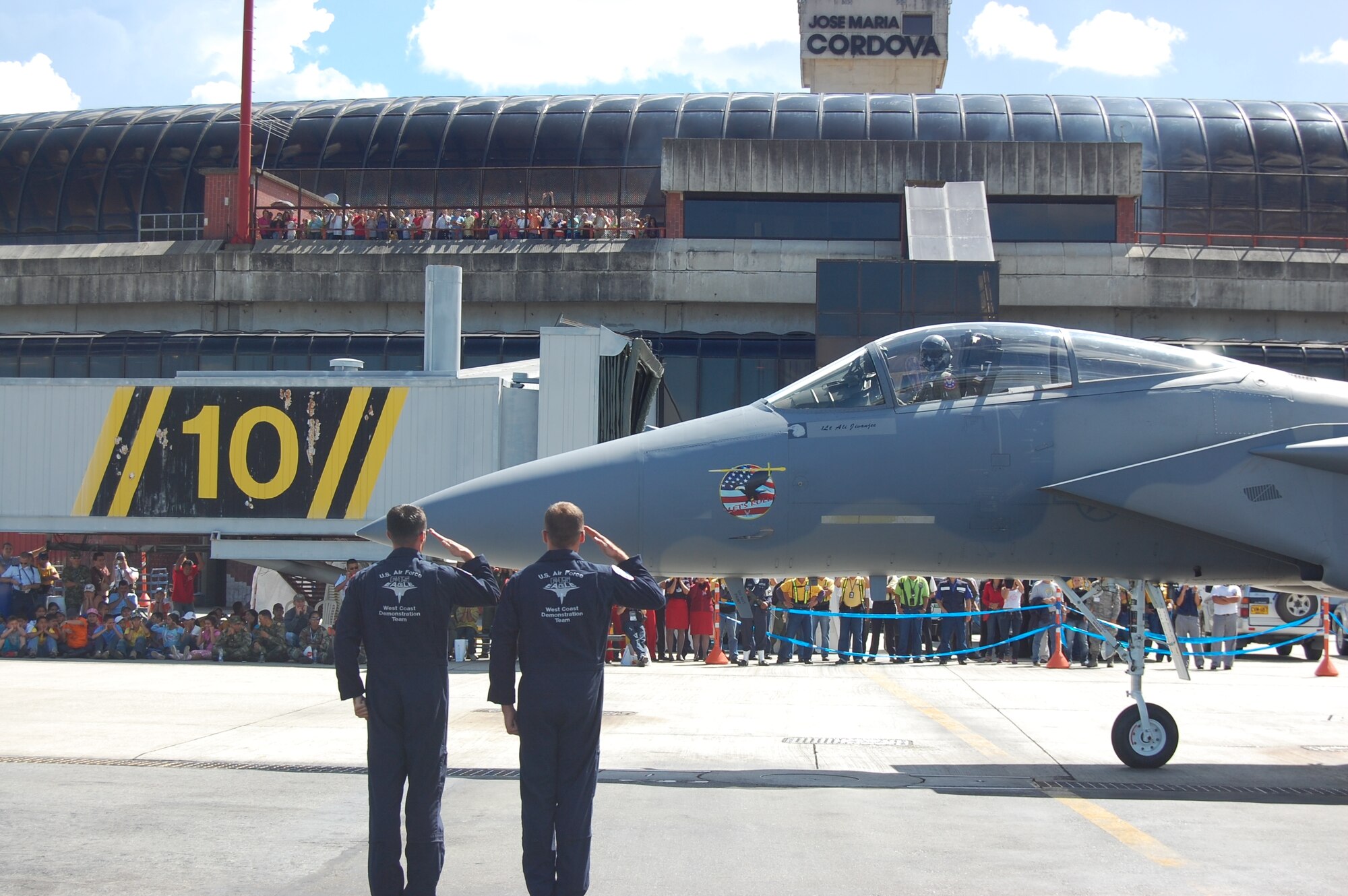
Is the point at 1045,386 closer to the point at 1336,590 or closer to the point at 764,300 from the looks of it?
the point at 1336,590

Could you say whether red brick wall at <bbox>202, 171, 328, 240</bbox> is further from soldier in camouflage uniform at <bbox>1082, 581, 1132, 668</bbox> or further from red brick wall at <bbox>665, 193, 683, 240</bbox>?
soldier in camouflage uniform at <bbox>1082, 581, 1132, 668</bbox>

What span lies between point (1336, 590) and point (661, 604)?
251 inches

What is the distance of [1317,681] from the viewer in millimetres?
18719

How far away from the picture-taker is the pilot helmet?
32.2 ft

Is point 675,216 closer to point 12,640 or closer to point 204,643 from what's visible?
point 204,643

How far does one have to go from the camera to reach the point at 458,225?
36.2 metres

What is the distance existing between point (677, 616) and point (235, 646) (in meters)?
7.39

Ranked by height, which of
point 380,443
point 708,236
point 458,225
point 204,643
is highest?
point 458,225

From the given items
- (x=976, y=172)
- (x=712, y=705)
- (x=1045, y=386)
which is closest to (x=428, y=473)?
(x=712, y=705)

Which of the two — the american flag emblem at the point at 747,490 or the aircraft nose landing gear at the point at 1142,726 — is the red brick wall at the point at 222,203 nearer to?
the american flag emblem at the point at 747,490

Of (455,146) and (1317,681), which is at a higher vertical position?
(455,146)

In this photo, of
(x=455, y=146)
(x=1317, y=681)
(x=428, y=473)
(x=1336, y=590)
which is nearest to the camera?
(x=1336, y=590)

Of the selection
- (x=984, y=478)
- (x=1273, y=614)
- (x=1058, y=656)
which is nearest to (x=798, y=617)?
(x=1058, y=656)

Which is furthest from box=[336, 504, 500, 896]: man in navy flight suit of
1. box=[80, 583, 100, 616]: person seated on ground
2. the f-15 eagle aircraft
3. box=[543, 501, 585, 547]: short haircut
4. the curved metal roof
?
the curved metal roof
